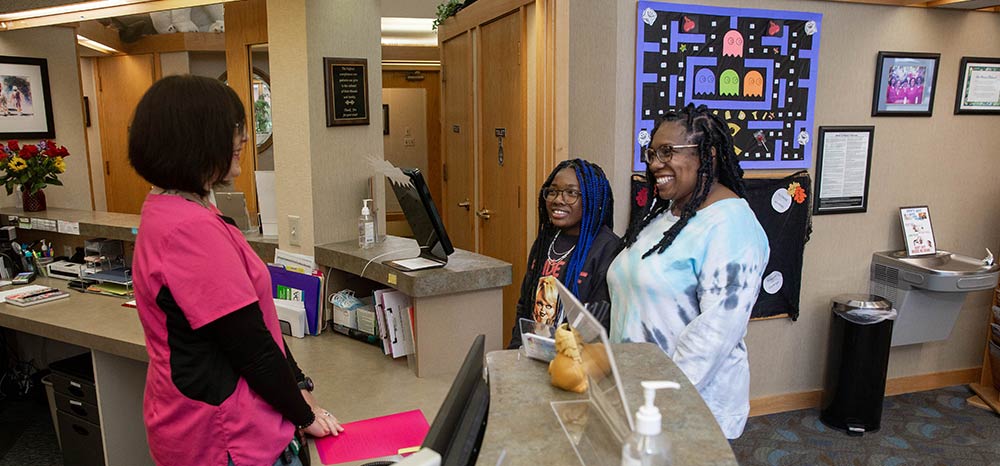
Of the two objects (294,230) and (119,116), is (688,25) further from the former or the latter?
(119,116)

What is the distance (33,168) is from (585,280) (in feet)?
10.7

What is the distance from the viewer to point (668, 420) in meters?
0.93

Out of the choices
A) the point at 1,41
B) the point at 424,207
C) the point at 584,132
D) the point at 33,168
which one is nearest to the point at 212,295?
the point at 424,207

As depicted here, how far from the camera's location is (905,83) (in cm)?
355

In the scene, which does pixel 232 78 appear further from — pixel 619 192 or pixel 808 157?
pixel 808 157

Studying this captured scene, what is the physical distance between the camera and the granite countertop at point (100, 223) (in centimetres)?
311

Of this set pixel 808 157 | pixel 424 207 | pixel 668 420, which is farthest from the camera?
pixel 808 157

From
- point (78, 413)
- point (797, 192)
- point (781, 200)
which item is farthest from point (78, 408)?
point (797, 192)

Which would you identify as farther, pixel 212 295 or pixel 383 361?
pixel 383 361

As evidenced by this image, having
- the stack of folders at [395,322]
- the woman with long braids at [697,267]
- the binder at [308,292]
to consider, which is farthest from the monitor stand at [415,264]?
the woman with long braids at [697,267]

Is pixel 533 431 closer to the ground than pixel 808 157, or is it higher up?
closer to the ground

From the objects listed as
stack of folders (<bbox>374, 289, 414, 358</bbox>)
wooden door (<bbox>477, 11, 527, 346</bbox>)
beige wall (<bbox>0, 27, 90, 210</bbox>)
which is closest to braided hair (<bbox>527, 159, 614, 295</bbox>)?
stack of folders (<bbox>374, 289, 414, 358</bbox>)

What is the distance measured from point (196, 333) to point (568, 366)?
750 mm

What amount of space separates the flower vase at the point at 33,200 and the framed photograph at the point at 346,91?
7.06 feet
